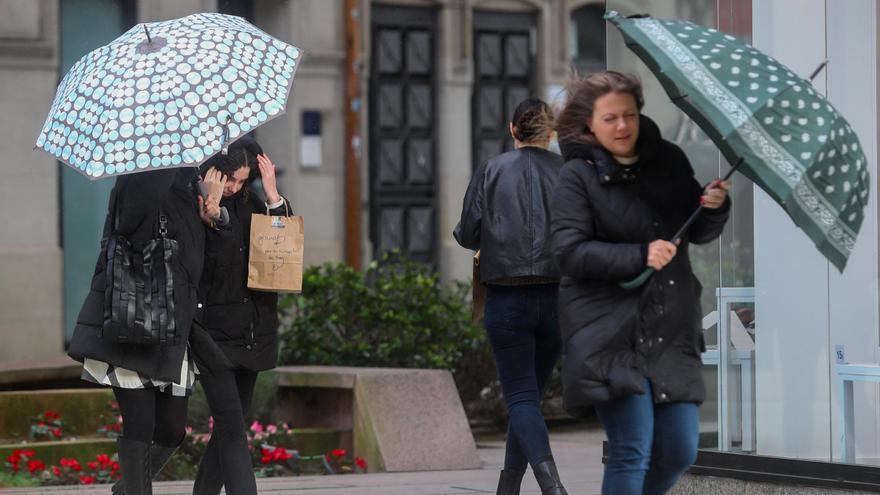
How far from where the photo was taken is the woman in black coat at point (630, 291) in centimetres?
543

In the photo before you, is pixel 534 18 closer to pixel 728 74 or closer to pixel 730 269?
pixel 730 269

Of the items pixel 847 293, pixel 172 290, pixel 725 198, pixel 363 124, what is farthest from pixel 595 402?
pixel 363 124

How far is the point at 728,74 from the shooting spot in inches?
207

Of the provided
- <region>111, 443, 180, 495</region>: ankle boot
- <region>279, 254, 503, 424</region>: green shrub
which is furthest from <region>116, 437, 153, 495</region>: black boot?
<region>279, 254, 503, 424</region>: green shrub

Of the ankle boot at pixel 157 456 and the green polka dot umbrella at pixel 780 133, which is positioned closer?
the green polka dot umbrella at pixel 780 133

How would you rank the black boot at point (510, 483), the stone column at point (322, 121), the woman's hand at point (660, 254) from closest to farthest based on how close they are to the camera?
the woman's hand at point (660, 254) < the black boot at point (510, 483) < the stone column at point (322, 121)

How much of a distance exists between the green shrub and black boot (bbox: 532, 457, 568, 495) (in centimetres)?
469

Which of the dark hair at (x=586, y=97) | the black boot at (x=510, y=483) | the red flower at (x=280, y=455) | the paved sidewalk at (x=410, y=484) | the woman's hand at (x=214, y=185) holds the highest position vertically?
the dark hair at (x=586, y=97)

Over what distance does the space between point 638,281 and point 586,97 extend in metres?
0.66

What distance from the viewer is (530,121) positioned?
7.70 m

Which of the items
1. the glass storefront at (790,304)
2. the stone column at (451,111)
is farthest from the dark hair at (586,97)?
the stone column at (451,111)

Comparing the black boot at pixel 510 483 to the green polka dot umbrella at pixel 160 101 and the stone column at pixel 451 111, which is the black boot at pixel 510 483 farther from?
the stone column at pixel 451 111

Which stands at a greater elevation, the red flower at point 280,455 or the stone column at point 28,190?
the stone column at point 28,190

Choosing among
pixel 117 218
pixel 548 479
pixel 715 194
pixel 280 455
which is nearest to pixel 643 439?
pixel 715 194
